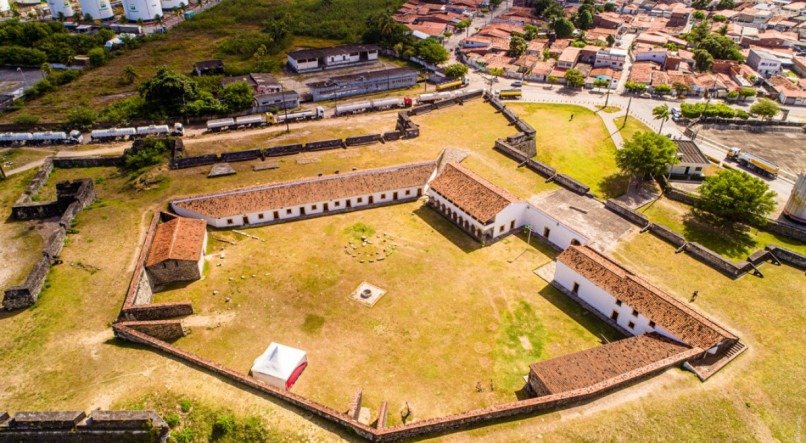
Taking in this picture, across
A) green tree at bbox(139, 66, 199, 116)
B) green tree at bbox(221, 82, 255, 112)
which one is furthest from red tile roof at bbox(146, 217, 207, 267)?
green tree at bbox(139, 66, 199, 116)

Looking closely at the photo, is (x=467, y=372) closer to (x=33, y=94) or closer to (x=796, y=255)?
(x=796, y=255)

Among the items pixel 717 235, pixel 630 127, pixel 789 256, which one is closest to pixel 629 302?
pixel 789 256

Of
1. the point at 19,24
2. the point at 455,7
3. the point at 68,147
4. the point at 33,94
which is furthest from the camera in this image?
the point at 455,7

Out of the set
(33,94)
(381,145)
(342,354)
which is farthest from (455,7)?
(342,354)

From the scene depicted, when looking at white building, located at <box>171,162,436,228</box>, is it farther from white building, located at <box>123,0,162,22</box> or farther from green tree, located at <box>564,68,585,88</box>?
white building, located at <box>123,0,162,22</box>

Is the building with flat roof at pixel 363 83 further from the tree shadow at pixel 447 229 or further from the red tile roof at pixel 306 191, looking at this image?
the tree shadow at pixel 447 229

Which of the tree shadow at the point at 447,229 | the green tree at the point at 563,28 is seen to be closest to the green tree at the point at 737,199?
the tree shadow at the point at 447,229
